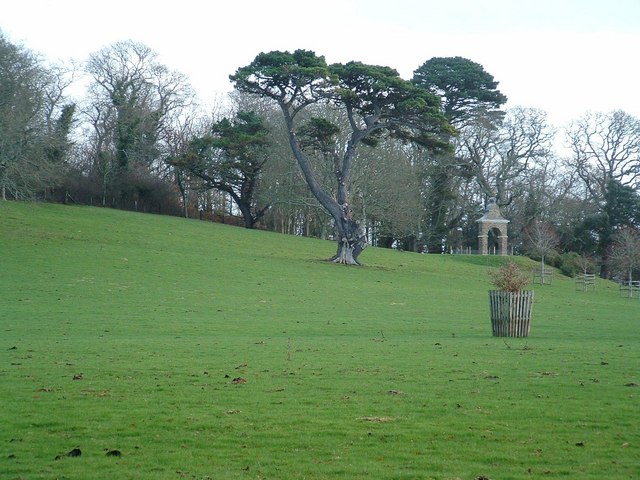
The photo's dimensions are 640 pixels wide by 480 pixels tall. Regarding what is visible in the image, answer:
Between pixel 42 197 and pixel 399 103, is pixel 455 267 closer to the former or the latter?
pixel 399 103

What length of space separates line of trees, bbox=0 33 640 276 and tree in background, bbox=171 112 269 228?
0.19m

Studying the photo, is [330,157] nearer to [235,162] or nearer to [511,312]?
[235,162]

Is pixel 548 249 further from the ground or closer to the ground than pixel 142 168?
closer to the ground

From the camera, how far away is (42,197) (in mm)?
65312

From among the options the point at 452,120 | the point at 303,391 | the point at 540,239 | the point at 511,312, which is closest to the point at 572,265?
the point at 540,239

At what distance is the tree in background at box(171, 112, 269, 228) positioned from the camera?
67562 mm

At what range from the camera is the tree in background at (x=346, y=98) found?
4772 cm

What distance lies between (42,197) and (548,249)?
44.5 meters

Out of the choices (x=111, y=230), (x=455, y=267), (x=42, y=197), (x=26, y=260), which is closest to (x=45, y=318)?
(x=26, y=260)

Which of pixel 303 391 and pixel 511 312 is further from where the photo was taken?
pixel 511 312

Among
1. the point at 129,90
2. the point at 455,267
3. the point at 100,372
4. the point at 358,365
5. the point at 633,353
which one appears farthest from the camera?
the point at 129,90

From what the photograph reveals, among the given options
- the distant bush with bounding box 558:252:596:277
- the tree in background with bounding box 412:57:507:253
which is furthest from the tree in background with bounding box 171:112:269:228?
the distant bush with bounding box 558:252:596:277

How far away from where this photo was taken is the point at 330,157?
216 ft

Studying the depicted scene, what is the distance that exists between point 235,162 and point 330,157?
10177 millimetres
